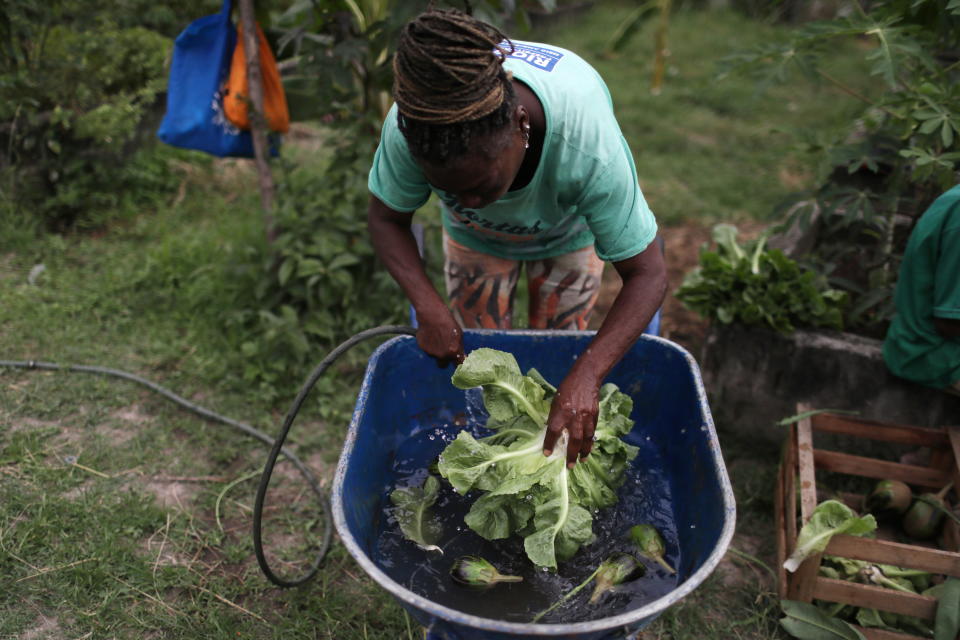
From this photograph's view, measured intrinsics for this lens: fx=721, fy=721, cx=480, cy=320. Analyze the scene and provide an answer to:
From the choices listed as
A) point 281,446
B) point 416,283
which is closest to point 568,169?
point 416,283

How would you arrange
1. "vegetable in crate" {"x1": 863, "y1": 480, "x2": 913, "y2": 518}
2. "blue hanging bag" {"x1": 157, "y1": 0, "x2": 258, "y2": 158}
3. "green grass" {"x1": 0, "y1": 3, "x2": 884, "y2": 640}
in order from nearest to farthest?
"green grass" {"x1": 0, "y1": 3, "x2": 884, "y2": 640} < "vegetable in crate" {"x1": 863, "y1": 480, "x2": 913, "y2": 518} < "blue hanging bag" {"x1": 157, "y1": 0, "x2": 258, "y2": 158}

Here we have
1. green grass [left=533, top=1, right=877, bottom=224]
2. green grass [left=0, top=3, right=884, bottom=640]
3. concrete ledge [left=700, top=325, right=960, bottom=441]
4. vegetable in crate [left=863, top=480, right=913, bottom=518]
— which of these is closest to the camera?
green grass [left=0, top=3, right=884, bottom=640]

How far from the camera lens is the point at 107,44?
4641 millimetres

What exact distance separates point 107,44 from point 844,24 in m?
4.28

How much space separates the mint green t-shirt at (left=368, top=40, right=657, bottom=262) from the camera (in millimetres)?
1947

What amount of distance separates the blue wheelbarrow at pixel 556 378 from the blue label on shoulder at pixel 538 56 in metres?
0.89

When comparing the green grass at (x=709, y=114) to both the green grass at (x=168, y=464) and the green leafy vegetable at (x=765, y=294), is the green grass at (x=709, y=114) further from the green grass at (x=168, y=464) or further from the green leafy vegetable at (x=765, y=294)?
the green leafy vegetable at (x=765, y=294)

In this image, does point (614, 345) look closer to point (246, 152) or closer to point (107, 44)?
point (246, 152)

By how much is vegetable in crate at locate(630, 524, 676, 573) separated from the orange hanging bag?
9.20 ft

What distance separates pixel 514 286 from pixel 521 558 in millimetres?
→ 1069

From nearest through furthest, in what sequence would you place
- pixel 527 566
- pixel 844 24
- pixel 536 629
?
pixel 536 629
pixel 527 566
pixel 844 24

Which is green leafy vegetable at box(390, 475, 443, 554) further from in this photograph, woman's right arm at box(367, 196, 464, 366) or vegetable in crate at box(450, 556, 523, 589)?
woman's right arm at box(367, 196, 464, 366)

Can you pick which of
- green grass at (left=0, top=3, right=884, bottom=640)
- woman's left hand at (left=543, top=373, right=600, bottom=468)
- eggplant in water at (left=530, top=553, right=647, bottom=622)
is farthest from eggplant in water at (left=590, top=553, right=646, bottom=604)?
green grass at (left=0, top=3, right=884, bottom=640)

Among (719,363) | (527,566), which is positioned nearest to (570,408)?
(527,566)
